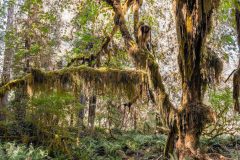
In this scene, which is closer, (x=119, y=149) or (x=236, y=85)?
(x=236, y=85)

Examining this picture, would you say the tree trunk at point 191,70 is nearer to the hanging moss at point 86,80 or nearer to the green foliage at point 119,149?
the hanging moss at point 86,80

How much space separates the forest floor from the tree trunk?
1.51 m

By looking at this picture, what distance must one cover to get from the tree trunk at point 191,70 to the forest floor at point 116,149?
1.51 m

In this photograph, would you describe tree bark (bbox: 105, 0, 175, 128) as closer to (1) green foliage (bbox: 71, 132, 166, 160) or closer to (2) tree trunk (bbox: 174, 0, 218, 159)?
(2) tree trunk (bbox: 174, 0, 218, 159)

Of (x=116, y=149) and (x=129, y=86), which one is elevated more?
(x=129, y=86)

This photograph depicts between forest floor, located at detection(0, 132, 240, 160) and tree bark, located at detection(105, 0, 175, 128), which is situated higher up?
tree bark, located at detection(105, 0, 175, 128)

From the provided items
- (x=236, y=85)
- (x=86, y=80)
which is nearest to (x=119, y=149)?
(x=86, y=80)

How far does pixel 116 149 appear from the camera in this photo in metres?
9.63

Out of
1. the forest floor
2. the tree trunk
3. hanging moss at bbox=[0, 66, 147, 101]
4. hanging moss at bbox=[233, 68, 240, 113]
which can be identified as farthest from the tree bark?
hanging moss at bbox=[233, 68, 240, 113]

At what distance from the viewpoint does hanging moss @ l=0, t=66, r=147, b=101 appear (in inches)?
240

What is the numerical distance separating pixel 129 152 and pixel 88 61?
3.61m

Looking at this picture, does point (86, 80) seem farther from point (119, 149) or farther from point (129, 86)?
point (119, 149)

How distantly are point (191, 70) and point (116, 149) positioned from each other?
5061mm

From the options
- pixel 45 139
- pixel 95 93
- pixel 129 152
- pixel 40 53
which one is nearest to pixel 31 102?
pixel 45 139
